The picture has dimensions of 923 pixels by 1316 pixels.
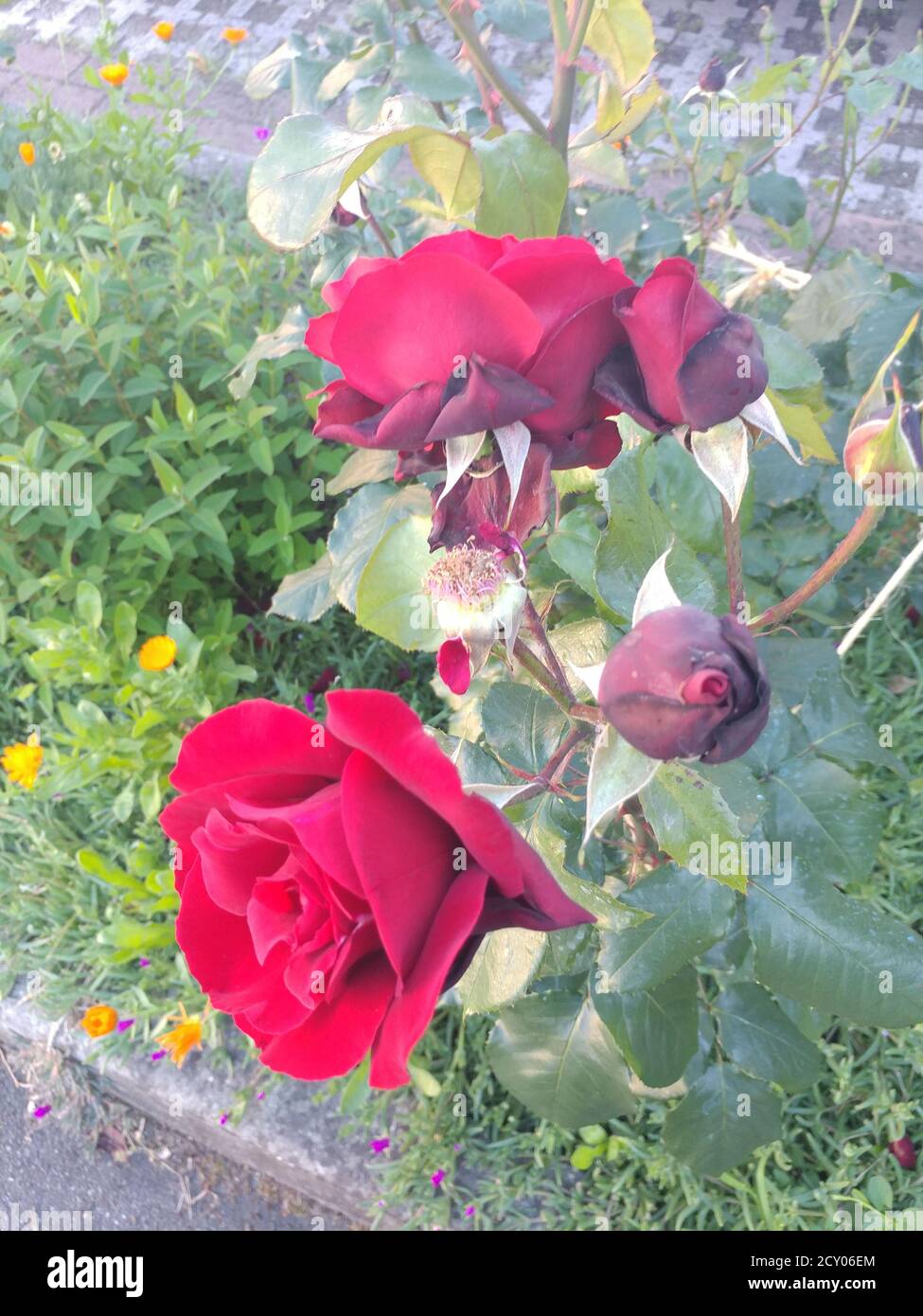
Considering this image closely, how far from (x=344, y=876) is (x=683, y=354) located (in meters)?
0.32

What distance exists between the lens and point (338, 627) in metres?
2.06

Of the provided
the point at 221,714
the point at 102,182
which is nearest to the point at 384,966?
the point at 221,714

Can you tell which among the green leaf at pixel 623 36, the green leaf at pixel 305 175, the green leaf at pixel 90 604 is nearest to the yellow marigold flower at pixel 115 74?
the green leaf at pixel 90 604

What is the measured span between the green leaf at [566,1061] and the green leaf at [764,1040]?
137 mm

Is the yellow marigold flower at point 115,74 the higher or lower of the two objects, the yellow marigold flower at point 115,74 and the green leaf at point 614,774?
the lower

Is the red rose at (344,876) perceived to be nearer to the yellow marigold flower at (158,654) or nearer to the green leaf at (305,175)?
the green leaf at (305,175)

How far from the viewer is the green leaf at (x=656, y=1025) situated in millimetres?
954

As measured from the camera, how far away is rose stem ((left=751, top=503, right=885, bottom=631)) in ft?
2.07

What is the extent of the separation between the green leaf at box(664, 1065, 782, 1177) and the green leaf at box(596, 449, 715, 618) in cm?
70

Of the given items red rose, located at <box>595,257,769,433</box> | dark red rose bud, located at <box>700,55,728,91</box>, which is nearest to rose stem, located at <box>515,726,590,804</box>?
red rose, located at <box>595,257,769,433</box>

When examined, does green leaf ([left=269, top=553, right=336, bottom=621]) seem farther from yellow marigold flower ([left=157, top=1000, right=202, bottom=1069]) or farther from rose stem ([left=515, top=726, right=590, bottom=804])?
yellow marigold flower ([left=157, top=1000, right=202, bottom=1069])

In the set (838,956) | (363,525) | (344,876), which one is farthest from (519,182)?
(838,956)

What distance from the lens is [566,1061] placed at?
1073 millimetres

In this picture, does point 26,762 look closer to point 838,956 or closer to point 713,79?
point 838,956
